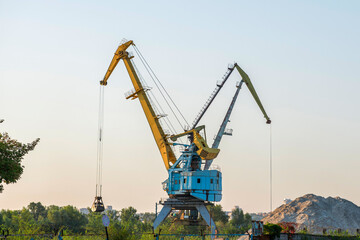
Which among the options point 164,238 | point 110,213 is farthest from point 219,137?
point 110,213

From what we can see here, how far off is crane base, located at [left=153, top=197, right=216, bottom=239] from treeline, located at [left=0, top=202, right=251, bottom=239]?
1903mm

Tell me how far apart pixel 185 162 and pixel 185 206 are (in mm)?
6556

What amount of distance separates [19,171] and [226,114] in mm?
49847

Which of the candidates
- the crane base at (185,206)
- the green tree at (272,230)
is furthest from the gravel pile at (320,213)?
the green tree at (272,230)

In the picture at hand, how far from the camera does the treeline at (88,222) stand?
6861cm

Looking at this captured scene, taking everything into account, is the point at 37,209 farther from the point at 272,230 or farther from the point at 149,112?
the point at 272,230

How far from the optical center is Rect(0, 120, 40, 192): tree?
3609cm

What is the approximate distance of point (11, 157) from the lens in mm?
36906

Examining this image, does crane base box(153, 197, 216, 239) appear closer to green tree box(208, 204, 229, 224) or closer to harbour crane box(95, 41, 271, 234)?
harbour crane box(95, 41, 271, 234)

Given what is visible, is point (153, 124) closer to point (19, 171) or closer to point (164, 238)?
point (164, 238)

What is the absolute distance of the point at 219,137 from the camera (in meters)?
81.2

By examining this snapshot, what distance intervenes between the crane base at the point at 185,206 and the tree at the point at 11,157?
132 feet

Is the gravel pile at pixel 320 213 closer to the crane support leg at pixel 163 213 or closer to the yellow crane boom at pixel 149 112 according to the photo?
the crane support leg at pixel 163 213

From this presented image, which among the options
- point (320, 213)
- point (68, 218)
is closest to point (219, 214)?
point (320, 213)
